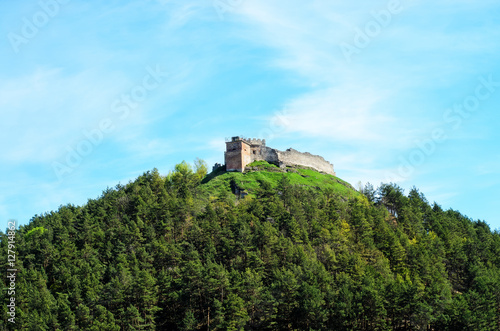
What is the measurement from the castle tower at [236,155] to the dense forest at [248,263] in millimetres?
8761

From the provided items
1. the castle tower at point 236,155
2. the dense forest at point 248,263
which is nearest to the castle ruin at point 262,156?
the castle tower at point 236,155

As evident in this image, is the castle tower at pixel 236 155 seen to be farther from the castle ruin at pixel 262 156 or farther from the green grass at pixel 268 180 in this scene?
the green grass at pixel 268 180

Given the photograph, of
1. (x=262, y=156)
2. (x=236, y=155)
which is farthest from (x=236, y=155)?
(x=262, y=156)

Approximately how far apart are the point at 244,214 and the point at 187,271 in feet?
70.9

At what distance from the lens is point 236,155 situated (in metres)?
119

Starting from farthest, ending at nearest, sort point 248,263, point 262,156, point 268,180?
point 262,156, point 268,180, point 248,263

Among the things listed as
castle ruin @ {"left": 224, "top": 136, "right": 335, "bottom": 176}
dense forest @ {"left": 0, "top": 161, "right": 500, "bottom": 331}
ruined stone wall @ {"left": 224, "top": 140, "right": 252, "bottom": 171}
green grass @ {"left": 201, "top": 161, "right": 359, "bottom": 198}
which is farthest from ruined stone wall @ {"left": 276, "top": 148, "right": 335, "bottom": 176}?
dense forest @ {"left": 0, "top": 161, "right": 500, "bottom": 331}

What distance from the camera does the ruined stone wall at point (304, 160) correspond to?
12758 centimetres

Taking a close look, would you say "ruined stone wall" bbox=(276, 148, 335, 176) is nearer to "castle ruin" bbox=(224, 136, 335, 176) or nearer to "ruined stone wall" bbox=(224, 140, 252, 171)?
"castle ruin" bbox=(224, 136, 335, 176)

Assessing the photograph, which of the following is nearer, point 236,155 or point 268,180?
point 268,180

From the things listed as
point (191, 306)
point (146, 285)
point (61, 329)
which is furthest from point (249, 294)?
point (61, 329)

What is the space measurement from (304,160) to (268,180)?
21582 mm

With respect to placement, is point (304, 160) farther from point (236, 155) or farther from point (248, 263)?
point (248, 263)

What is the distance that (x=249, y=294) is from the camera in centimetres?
6819
